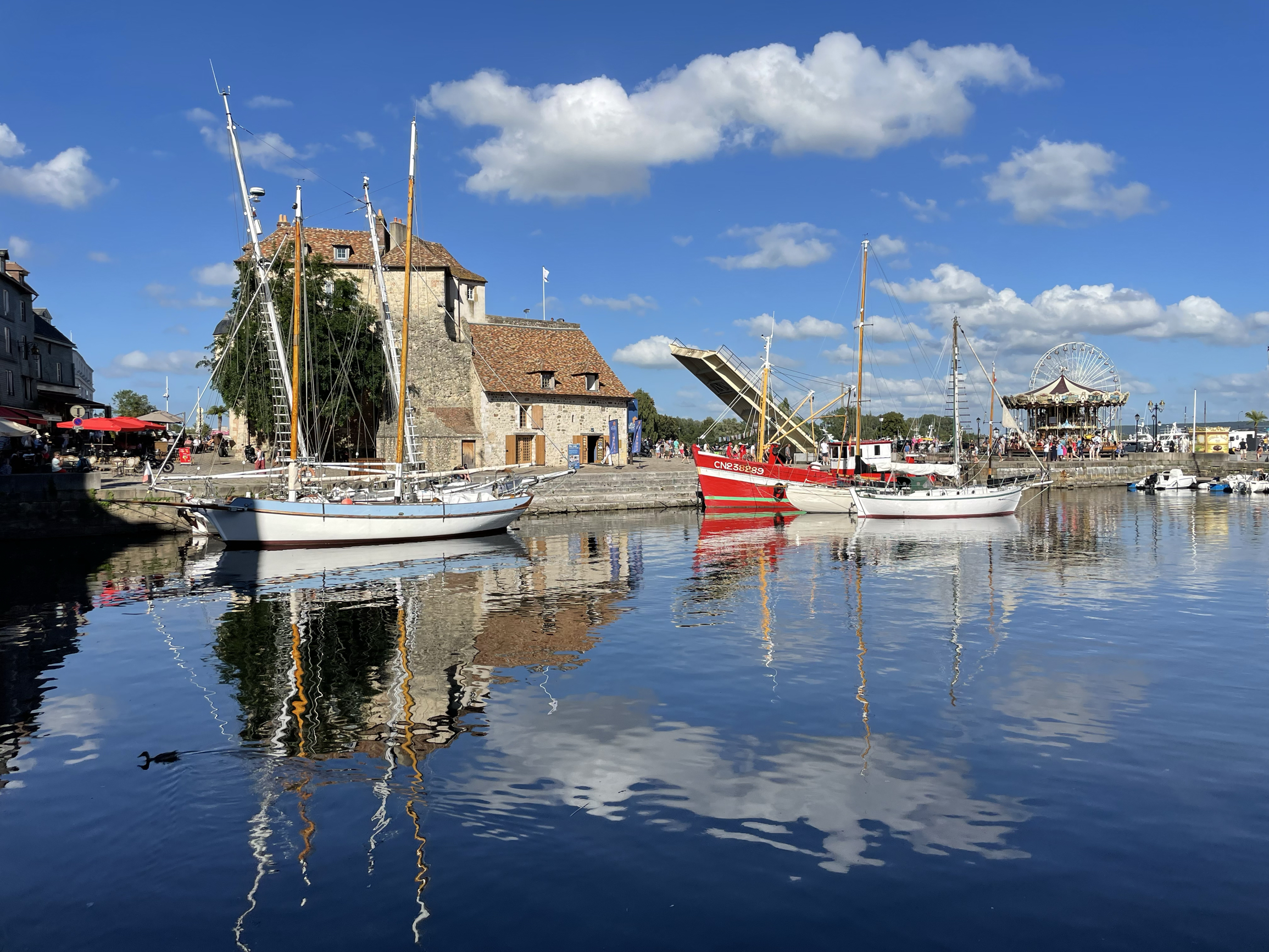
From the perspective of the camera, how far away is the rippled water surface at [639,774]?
6.66 m

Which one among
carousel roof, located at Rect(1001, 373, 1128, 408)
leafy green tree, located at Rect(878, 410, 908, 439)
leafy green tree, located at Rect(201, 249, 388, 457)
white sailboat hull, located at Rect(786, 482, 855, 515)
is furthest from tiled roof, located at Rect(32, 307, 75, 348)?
leafy green tree, located at Rect(878, 410, 908, 439)

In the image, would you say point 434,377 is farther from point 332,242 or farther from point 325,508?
point 325,508

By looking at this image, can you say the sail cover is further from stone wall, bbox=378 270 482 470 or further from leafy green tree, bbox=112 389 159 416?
leafy green tree, bbox=112 389 159 416

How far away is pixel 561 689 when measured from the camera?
42.4 ft

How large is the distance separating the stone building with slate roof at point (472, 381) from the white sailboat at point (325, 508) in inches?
774

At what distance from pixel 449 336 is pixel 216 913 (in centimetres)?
5551

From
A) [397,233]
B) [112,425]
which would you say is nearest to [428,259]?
[397,233]

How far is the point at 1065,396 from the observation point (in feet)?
276

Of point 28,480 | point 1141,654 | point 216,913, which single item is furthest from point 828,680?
point 28,480

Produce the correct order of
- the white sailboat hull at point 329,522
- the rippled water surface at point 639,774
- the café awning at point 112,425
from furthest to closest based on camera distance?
the café awning at point 112,425, the white sailboat hull at point 329,522, the rippled water surface at point 639,774

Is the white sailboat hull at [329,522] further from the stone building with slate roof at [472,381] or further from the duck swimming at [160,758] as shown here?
the duck swimming at [160,758]

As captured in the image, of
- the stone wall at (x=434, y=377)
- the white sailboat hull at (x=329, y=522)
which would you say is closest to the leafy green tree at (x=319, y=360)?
the stone wall at (x=434, y=377)

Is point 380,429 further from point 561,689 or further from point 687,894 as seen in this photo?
point 687,894

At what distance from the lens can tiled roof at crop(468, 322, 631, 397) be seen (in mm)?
58688
